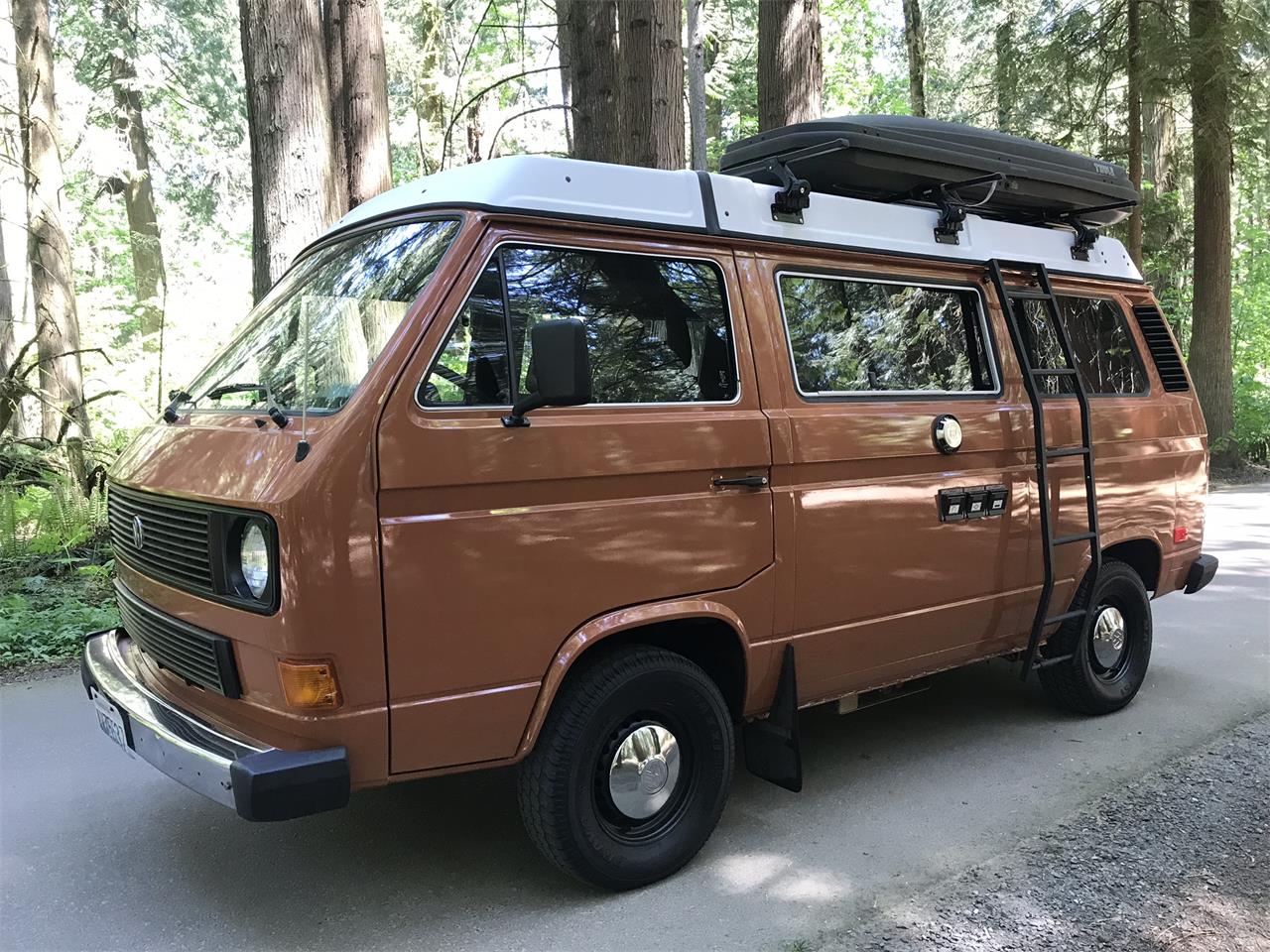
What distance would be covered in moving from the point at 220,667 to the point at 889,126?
144 inches

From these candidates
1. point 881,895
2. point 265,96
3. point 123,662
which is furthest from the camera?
point 265,96

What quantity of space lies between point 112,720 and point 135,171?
19.6 metres

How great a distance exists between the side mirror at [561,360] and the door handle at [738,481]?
76 cm

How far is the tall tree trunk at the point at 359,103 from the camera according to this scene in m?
8.30

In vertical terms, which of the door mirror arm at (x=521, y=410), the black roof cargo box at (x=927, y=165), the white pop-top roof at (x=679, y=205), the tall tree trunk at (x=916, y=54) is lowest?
the door mirror arm at (x=521, y=410)

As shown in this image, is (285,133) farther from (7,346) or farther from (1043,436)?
(7,346)

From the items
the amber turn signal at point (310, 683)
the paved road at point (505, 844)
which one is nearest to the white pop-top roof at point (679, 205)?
the amber turn signal at point (310, 683)

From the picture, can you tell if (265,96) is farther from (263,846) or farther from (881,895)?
(881,895)

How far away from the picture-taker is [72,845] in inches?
152

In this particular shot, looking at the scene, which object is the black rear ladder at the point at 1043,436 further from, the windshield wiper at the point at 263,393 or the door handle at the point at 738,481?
the windshield wiper at the point at 263,393

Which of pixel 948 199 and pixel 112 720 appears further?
pixel 948 199

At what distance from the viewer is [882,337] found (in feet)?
14.2

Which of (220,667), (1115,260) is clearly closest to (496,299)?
(220,667)

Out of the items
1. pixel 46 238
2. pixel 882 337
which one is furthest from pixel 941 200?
pixel 46 238
